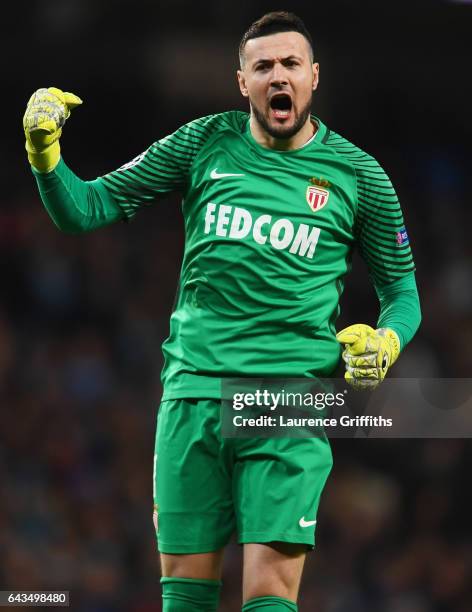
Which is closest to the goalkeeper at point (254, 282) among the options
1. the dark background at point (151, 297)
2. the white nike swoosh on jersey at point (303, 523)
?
the white nike swoosh on jersey at point (303, 523)

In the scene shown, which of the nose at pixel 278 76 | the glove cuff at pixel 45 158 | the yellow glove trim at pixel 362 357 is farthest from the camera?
the nose at pixel 278 76

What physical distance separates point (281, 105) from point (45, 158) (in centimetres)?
81

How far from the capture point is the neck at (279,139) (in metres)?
3.88

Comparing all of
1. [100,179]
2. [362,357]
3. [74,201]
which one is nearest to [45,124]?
[74,201]

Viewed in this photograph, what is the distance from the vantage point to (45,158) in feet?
11.9

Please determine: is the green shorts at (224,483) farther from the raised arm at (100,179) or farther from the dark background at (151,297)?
the dark background at (151,297)

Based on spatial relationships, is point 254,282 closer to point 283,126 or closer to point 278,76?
point 283,126

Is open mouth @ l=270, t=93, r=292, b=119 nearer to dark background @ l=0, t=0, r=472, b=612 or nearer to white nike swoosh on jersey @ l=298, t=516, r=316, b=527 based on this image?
white nike swoosh on jersey @ l=298, t=516, r=316, b=527

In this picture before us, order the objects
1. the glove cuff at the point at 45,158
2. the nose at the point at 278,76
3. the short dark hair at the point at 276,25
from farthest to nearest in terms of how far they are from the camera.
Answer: the short dark hair at the point at 276,25
the nose at the point at 278,76
the glove cuff at the point at 45,158

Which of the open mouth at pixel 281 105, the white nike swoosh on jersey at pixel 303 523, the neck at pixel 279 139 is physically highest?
the open mouth at pixel 281 105

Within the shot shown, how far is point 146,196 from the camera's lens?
390 cm

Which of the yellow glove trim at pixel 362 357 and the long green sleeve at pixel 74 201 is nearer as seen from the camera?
the yellow glove trim at pixel 362 357

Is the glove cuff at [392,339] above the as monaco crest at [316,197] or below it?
below

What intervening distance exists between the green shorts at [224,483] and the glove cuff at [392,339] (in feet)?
1.22
